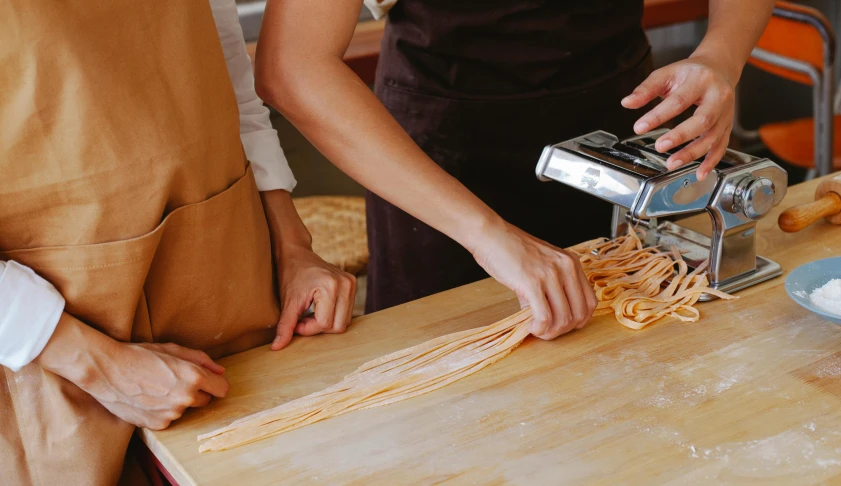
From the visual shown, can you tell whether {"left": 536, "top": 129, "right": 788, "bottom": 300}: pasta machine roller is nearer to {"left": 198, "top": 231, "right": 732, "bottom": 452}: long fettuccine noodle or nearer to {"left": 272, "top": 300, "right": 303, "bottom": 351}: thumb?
{"left": 198, "top": 231, "right": 732, "bottom": 452}: long fettuccine noodle

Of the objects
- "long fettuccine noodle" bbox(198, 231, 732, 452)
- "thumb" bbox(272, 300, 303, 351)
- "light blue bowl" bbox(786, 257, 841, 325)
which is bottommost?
"thumb" bbox(272, 300, 303, 351)

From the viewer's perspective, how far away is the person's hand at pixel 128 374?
1068mm

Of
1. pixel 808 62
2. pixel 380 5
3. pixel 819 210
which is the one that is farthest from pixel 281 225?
pixel 808 62

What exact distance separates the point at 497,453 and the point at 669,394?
0.85 ft

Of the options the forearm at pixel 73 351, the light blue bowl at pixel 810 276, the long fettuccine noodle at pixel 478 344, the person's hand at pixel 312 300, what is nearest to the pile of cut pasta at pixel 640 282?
the long fettuccine noodle at pixel 478 344

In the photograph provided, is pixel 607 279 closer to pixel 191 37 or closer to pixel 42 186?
pixel 191 37

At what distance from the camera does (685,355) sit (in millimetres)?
1237

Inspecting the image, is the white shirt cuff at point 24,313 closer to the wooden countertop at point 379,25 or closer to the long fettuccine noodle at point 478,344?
the long fettuccine noodle at point 478,344

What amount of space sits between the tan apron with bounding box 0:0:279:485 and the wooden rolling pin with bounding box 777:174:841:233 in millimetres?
968

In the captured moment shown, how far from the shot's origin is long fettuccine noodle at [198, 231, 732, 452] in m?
1.13

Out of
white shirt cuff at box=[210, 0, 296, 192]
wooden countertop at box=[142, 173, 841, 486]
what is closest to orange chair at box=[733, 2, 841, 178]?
wooden countertop at box=[142, 173, 841, 486]

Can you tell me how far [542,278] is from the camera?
1.29 metres

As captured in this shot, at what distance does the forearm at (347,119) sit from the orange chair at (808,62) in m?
2.19

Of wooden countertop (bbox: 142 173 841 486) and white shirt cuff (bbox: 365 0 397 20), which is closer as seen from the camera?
wooden countertop (bbox: 142 173 841 486)
